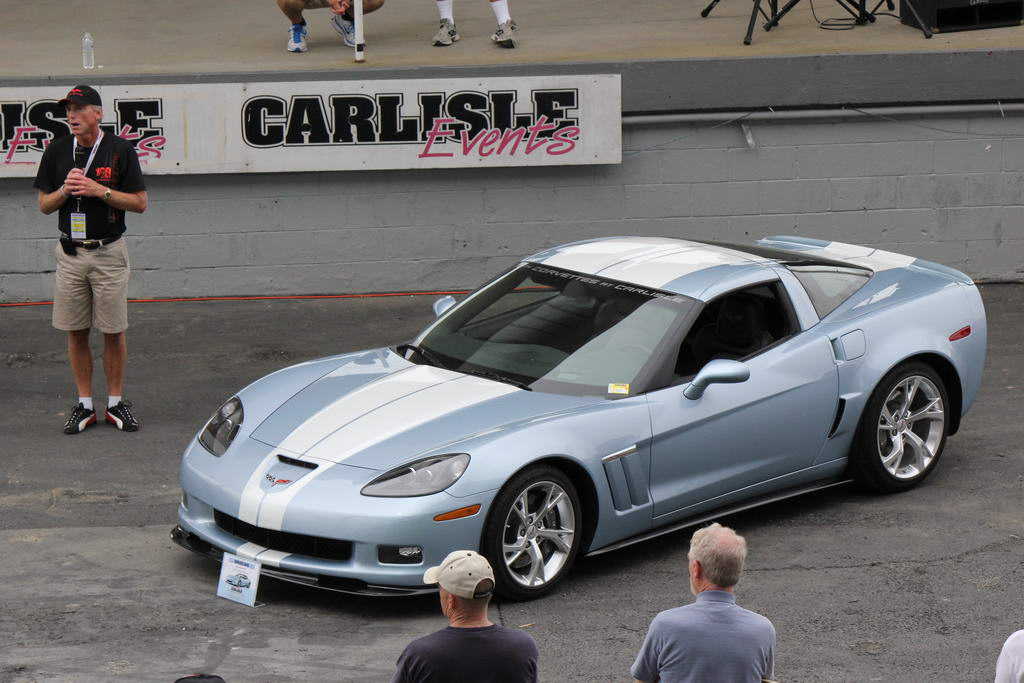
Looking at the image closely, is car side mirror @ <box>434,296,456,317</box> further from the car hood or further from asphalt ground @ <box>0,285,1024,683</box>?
asphalt ground @ <box>0,285,1024,683</box>

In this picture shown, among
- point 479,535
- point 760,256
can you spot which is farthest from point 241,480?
point 760,256

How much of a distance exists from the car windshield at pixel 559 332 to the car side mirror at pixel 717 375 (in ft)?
0.83

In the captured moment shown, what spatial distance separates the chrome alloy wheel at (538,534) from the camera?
602 cm

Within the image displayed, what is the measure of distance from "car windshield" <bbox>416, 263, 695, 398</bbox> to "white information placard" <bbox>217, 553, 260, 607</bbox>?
1537 millimetres

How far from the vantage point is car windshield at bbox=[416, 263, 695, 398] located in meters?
6.69

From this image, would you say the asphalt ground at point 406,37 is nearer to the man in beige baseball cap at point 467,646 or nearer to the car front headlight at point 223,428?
the car front headlight at point 223,428

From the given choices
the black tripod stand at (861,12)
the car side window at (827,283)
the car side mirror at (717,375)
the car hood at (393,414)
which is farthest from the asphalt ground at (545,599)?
the black tripod stand at (861,12)

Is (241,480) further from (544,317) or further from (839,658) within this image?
(839,658)

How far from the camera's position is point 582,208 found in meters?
12.4

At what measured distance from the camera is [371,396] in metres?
6.59

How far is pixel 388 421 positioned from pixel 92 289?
305 centimetres

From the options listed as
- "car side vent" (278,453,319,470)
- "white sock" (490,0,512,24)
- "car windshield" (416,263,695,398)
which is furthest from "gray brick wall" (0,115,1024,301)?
"car side vent" (278,453,319,470)

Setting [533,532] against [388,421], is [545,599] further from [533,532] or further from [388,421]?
[388,421]

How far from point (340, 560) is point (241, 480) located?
0.60 m
